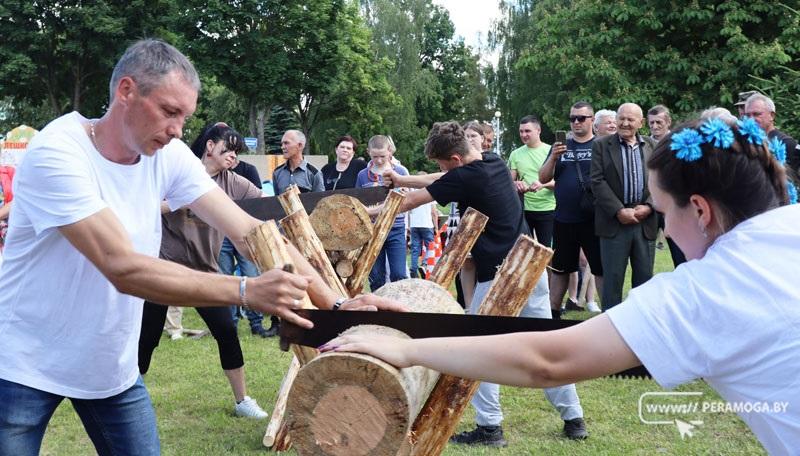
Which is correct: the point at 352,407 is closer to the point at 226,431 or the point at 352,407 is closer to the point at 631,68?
the point at 226,431

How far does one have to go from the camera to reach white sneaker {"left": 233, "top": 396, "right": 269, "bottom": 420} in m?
5.43

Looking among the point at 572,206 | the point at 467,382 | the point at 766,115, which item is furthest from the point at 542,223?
the point at 467,382

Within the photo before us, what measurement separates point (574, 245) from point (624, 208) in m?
1.31

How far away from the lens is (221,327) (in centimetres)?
520

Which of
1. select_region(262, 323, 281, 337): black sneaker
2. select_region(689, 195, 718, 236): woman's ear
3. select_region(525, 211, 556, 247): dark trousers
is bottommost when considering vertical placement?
select_region(262, 323, 281, 337): black sneaker

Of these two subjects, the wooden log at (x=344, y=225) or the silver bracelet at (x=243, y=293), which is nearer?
the silver bracelet at (x=243, y=293)

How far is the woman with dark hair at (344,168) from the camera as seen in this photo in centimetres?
903

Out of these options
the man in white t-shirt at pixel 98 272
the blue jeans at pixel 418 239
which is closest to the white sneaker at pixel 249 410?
the man in white t-shirt at pixel 98 272

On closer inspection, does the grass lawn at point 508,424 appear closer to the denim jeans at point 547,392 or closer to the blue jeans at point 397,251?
the denim jeans at point 547,392

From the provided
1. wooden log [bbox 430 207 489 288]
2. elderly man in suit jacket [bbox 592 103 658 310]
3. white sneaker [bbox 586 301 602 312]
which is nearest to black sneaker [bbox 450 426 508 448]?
wooden log [bbox 430 207 489 288]

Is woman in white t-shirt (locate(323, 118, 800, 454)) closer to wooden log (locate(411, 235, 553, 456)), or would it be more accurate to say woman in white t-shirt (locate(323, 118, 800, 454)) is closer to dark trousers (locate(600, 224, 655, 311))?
wooden log (locate(411, 235, 553, 456))

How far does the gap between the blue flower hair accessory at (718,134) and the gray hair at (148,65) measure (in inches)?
70.9

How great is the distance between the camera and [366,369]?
7.23 feet

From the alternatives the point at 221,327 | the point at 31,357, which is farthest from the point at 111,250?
the point at 221,327
